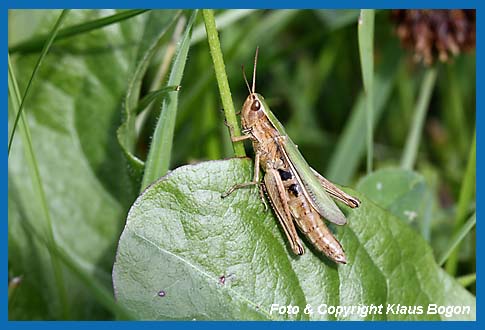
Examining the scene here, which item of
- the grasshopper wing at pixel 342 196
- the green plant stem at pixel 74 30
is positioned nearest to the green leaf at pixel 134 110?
the green plant stem at pixel 74 30

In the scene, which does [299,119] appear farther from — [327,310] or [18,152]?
[327,310]

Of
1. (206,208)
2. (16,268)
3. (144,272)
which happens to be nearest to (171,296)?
(144,272)

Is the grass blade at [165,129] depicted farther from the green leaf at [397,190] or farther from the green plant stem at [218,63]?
the green leaf at [397,190]

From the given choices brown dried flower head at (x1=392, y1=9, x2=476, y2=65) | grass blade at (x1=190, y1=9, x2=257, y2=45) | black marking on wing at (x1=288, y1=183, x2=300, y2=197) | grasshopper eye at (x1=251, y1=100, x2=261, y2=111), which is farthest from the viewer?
brown dried flower head at (x1=392, y1=9, x2=476, y2=65)

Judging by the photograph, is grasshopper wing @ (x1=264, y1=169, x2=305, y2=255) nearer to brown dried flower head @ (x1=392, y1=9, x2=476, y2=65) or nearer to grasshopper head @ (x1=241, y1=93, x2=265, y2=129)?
grasshopper head @ (x1=241, y1=93, x2=265, y2=129)

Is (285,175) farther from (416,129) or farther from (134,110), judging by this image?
(416,129)

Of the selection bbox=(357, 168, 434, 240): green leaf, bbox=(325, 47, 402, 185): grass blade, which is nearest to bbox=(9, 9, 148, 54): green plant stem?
bbox=(357, 168, 434, 240): green leaf
